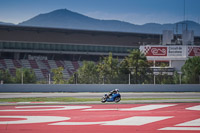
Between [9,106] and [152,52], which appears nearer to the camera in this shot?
Result: [9,106]

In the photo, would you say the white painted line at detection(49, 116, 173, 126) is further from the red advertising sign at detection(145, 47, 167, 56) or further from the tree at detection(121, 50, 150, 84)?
the red advertising sign at detection(145, 47, 167, 56)

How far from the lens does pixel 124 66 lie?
45000 mm

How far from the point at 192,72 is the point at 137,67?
7509 millimetres

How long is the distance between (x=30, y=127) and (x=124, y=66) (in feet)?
104

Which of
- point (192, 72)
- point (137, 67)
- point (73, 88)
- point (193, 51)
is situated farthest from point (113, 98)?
point (193, 51)

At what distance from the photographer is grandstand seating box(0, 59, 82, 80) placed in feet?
206

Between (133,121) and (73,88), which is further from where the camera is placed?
(73,88)

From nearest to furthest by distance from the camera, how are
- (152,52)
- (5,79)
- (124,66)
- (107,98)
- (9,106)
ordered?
(9,106), (107,98), (5,79), (124,66), (152,52)

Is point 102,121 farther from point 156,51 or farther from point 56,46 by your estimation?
point 56,46

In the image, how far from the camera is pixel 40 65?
66.6 metres

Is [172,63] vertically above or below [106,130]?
above

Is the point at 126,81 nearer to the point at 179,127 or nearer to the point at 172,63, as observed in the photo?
the point at 179,127

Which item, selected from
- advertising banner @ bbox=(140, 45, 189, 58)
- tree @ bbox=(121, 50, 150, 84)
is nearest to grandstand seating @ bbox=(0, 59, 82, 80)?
advertising banner @ bbox=(140, 45, 189, 58)

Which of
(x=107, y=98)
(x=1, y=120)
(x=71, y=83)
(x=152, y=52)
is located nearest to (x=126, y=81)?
(x=71, y=83)
